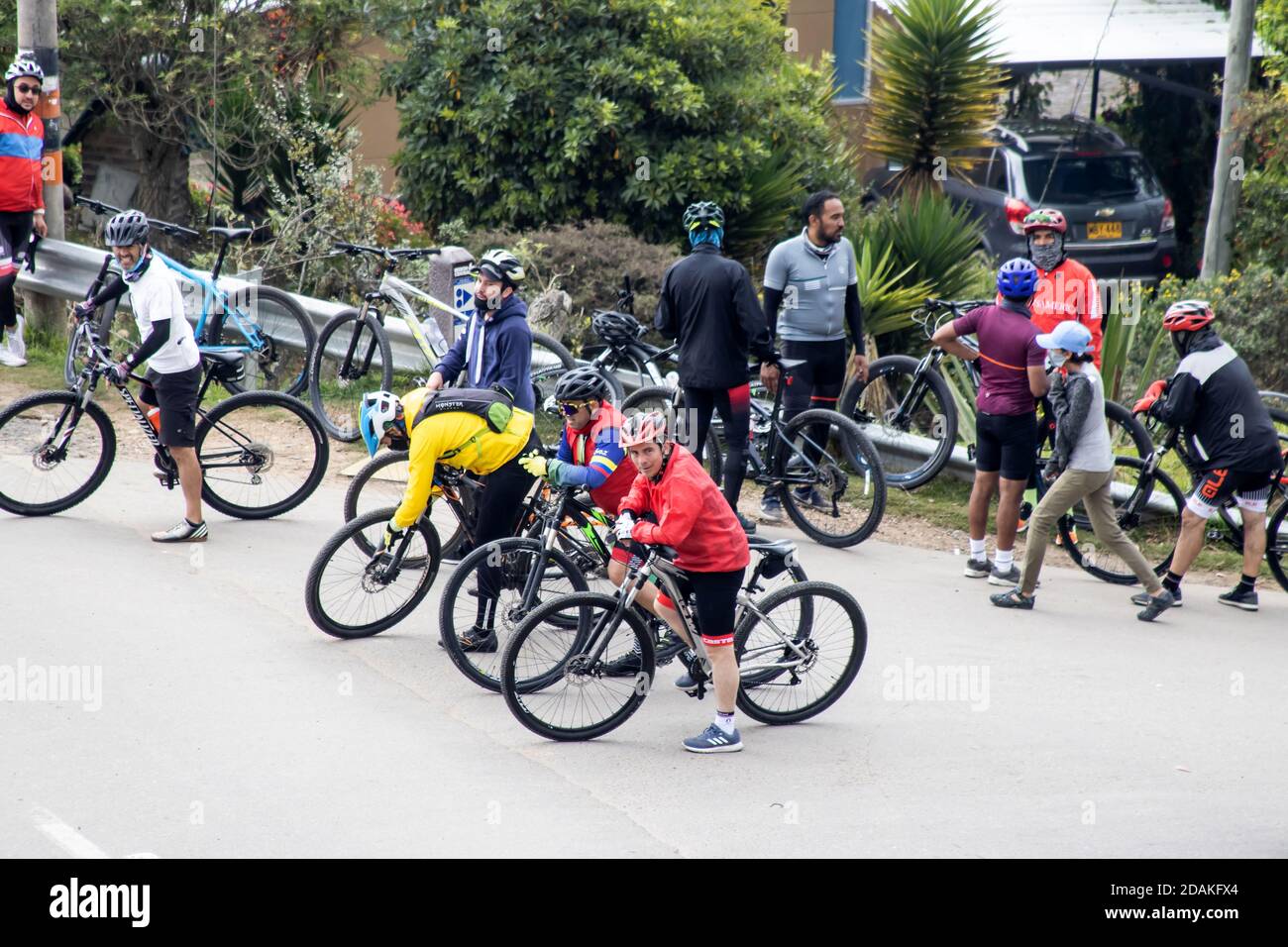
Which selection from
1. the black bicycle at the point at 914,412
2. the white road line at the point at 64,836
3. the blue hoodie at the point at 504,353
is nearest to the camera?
the white road line at the point at 64,836

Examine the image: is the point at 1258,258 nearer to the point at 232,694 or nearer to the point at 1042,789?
the point at 1042,789

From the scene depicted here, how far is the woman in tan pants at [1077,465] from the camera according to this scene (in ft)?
27.1

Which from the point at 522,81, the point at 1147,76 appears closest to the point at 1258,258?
the point at 1147,76

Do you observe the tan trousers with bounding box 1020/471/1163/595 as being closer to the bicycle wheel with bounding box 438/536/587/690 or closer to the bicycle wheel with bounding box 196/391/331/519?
the bicycle wheel with bounding box 438/536/587/690

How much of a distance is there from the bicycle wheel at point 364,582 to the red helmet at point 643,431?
149 cm

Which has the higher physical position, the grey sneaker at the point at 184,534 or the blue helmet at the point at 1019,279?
the blue helmet at the point at 1019,279

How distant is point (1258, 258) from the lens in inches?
594

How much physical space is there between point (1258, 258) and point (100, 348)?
1125 centimetres

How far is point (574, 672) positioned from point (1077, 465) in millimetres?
3400

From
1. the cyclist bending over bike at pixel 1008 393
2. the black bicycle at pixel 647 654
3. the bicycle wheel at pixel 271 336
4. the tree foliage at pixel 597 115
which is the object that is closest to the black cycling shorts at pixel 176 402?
the bicycle wheel at pixel 271 336

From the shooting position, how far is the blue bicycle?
10.4m

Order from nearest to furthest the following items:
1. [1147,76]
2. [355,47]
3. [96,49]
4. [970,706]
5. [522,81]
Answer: [970,706]
[522,81]
[96,49]
[355,47]
[1147,76]

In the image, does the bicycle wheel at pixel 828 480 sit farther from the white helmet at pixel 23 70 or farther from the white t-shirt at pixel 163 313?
the white helmet at pixel 23 70

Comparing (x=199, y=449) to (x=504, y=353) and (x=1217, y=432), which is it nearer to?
(x=504, y=353)
